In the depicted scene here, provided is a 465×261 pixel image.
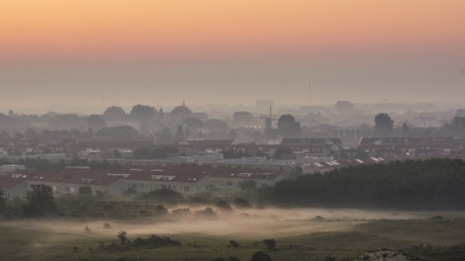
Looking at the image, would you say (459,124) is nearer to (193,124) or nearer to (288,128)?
(288,128)

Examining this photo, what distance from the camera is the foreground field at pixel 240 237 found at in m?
28.3

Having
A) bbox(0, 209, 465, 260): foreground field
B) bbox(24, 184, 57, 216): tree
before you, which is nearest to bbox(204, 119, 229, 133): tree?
bbox(24, 184, 57, 216): tree

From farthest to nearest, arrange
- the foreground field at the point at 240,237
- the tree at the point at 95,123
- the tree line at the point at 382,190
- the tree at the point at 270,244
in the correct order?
1. the tree at the point at 95,123
2. the tree line at the point at 382,190
3. the tree at the point at 270,244
4. the foreground field at the point at 240,237

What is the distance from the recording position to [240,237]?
3556cm

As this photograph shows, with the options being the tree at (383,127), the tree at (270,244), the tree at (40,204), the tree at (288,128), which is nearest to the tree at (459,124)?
the tree at (383,127)

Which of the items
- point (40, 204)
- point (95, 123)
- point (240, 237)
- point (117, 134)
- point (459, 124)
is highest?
point (95, 123)

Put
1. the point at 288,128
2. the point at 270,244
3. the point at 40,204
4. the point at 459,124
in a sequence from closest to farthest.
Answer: the point at 270,244 → the point at 40,204 → the point at 459,124 → the point at 288,128

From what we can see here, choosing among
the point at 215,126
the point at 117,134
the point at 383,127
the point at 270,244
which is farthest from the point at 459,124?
the point at 270,244

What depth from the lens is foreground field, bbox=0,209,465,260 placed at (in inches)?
1114

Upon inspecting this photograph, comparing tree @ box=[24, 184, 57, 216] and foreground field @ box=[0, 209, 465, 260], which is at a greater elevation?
tree @ box=[24, 184, 57, 216]

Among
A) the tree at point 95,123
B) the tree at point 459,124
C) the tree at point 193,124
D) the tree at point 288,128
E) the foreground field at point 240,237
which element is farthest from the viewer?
the tree at point 95,123

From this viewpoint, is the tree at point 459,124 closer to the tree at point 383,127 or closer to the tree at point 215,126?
the tree at point 383,127

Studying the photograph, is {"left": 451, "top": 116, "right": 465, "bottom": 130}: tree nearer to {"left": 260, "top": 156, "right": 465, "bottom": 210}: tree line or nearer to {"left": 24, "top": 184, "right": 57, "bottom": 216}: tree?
{"left": 260, "top": 156, "right": 465, "bottom": 210}: tree line

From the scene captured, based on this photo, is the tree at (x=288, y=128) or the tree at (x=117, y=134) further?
the tree at (x=288, y=128)
